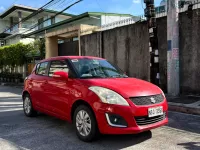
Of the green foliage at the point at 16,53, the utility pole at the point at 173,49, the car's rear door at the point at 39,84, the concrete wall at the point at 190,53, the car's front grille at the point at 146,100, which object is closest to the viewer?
the car's front grille at the point at 146,100

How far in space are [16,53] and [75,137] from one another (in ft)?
66.2

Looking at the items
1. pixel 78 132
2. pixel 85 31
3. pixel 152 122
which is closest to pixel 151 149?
pixel 152 122

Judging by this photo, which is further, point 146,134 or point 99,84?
point 146,134

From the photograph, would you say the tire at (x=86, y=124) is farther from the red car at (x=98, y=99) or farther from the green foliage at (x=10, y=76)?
the green foliage at (x=10, y=76)

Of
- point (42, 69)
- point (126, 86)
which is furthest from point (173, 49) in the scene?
point (126, 86)

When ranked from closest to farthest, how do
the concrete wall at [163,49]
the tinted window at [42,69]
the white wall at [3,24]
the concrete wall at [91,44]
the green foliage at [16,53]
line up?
the tinted window at [42,69], the concrete wall at [163,49], the concrete wall at [91,44], the green foliage at [16,53], the white wall at [3,24]

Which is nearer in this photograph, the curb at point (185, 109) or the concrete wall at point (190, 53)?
the curb at point (185, 109)

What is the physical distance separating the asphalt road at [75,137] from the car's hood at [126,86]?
35.7 inches

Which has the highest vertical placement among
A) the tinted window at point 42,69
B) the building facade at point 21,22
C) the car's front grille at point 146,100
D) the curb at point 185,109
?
the building facade at point 21,22

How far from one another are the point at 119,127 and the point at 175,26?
615cm

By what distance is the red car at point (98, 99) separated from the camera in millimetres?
4090

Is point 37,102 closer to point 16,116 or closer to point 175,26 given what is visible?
point 16,116

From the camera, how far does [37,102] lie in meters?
6.18

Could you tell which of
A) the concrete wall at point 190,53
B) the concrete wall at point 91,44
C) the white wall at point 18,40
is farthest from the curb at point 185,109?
the white wall at point 18,40
